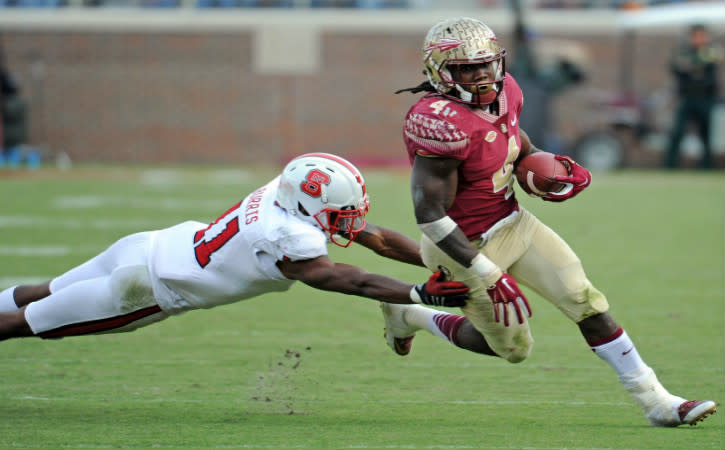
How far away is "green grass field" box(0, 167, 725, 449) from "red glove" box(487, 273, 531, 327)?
0.48 m

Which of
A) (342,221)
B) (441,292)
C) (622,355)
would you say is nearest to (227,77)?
(342,221)

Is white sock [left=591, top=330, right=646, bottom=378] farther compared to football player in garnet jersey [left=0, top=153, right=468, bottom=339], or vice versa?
white sock [left=591, top=330, right=646, bottom=378]

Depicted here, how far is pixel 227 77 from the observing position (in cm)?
2133

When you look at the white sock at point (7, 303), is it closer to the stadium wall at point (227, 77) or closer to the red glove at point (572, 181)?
the red glove at point (572, 181)

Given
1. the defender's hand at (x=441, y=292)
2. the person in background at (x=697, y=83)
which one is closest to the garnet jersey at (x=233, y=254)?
the defender's hand at (x=441, y=292)

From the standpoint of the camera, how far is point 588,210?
12.8m

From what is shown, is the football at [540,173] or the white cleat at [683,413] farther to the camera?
the football at [540,173]

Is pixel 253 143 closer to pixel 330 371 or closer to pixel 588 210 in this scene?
pixel 588 210

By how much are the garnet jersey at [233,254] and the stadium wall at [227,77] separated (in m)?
16.5

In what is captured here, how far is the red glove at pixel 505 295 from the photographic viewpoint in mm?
4324

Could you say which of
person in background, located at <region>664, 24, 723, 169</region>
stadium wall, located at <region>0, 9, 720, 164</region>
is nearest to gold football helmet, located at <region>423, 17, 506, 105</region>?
person in background, located at <region>664, 24, 723, 169</region>

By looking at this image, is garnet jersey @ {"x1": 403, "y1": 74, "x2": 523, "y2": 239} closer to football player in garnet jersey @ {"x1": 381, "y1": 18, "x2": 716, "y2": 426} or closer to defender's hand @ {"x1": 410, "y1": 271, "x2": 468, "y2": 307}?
football player in garnet jersey @ {"x1": 381, "y1": 18, "x2": 716, "y2": 426}

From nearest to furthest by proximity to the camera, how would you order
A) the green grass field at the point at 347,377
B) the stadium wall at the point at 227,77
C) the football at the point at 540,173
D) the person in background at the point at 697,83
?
the green grass field at the point at 347,377
the football at the point at 540,173
the person in background at the point at 697,83
the stadium wall at the point at 227,77

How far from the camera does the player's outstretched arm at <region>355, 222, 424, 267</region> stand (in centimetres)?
495
